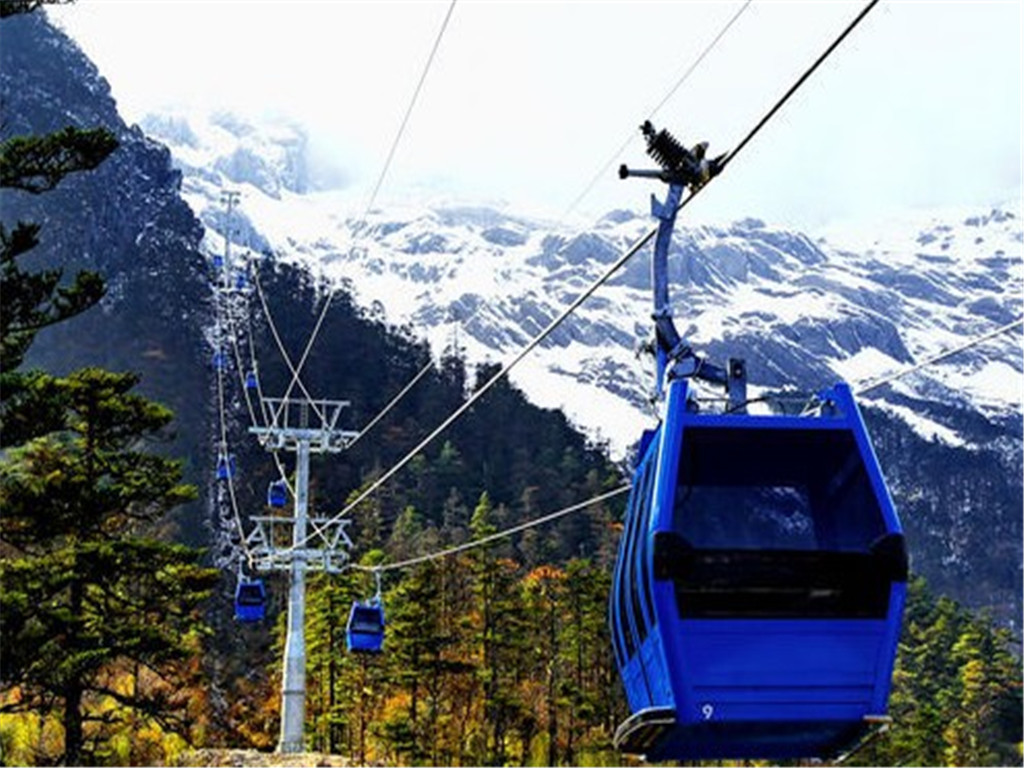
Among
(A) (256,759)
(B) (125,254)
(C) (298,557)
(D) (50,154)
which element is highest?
(B) (125,254)

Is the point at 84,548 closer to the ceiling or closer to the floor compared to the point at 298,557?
closer to the floor

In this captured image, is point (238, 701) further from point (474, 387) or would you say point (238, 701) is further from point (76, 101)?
point (76, 101)

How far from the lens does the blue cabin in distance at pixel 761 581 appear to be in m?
9.91

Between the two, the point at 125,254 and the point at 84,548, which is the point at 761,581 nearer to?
the point at 84,548

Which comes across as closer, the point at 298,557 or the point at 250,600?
the point at 250,600

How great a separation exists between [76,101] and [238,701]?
276 ft

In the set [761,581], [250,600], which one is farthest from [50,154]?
[250,600]

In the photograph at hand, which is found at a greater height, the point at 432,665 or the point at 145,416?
the point at 145,416

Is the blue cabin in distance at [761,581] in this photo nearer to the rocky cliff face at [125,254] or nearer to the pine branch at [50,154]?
the pine branch at [50,154]

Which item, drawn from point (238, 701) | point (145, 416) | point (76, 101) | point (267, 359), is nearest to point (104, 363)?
point (267, 359)

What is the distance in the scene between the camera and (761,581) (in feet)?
33.5

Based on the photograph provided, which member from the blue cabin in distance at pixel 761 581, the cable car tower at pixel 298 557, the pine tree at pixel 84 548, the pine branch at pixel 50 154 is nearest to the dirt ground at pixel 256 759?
the cable car tower at pixel 298 557

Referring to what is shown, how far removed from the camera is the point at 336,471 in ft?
347

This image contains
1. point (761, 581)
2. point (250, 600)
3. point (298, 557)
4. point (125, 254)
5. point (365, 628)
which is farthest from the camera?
point (125, 254)
